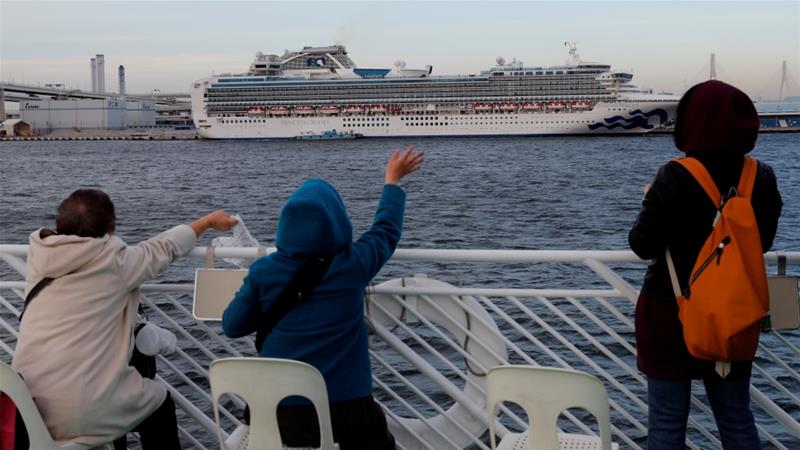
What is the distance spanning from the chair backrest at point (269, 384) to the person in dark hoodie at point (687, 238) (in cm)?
91

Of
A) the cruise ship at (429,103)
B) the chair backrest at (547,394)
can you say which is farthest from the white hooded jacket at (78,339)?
the cruise ship at (429,103)

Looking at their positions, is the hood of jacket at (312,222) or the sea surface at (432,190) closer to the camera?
the hood of jacket at (312,222)

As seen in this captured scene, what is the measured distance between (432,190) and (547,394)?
32.3m

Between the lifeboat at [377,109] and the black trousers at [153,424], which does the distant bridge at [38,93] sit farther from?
the black trousers at [153,424]

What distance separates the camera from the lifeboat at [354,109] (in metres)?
80.9

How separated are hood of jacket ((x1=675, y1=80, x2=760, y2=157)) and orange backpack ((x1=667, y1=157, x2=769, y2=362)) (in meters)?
0.06

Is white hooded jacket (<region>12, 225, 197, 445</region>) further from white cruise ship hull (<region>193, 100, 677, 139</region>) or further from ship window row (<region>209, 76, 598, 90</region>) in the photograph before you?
ship window row (<region>209, 76, 598, 90</region>)

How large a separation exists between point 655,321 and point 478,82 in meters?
76.7

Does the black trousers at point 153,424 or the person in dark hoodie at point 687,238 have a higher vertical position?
the person in dark hoodie at point 687,238

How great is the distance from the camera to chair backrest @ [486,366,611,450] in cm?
227

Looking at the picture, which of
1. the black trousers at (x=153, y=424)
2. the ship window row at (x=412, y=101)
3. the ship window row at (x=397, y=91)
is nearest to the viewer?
the black trousers at (x=153, y=424)

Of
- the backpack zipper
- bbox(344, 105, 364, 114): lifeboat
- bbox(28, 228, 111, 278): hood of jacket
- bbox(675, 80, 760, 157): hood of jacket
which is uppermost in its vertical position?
bbox(675, 80, 760, 157): hood of jacket

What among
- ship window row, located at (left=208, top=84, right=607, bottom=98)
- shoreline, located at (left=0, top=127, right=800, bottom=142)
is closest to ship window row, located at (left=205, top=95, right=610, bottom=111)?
ship window row, located at (left=208, top=84, right=607, bottom=98)

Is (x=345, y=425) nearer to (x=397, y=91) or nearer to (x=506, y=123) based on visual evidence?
(x=506, y=123)
